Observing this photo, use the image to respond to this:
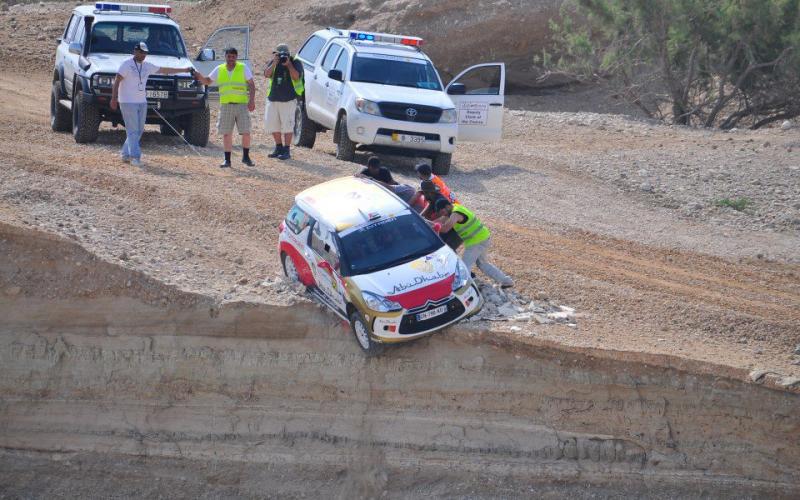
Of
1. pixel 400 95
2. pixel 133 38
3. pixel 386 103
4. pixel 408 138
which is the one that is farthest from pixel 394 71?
pixel 133 38

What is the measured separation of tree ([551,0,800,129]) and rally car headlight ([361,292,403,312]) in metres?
13.4

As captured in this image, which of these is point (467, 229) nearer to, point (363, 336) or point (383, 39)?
point (363, 336)

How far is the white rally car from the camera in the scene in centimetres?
1031

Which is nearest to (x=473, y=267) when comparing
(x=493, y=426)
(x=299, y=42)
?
(x=493, y=426)

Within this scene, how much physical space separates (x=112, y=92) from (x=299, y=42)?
40.5ft

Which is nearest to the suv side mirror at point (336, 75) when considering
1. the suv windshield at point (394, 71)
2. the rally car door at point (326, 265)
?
the suv windshield at point (394, 71)

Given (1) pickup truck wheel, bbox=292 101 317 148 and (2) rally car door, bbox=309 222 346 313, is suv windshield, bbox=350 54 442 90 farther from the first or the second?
(2) rally car door, bbox=309 222 346 313

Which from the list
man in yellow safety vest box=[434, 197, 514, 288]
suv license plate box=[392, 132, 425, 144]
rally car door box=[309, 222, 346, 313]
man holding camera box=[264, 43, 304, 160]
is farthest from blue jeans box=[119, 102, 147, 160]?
man in yellow safety vest box=[434, 197, 514, 288]

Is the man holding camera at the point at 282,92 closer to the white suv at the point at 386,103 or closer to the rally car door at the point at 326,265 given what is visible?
the white suv at the point at 386,103

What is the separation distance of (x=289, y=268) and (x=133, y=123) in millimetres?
4898

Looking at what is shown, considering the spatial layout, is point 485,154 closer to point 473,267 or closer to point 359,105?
point 359,105

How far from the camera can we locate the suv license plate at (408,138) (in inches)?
637

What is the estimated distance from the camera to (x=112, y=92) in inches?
613

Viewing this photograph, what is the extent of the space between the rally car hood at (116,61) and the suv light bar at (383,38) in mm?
2910
